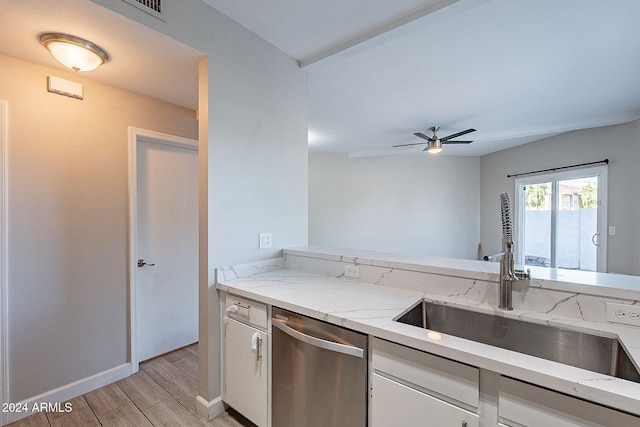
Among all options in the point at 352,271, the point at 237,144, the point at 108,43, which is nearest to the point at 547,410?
the point at 352,271

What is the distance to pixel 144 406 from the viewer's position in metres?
1.87

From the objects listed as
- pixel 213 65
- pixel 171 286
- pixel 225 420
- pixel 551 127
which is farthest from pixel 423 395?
pixel 551 127

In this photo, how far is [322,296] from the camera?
Result: 4.88ft

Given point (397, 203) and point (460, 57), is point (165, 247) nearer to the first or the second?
point (460, 57)

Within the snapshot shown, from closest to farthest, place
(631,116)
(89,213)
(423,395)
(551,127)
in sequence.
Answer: (423,395) < (89,213) < (631,116) < (551,127)

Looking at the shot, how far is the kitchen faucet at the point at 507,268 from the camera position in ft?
4.09

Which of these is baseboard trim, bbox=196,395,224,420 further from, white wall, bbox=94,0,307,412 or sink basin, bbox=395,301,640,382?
sink basin, bbox=395,301,640,382

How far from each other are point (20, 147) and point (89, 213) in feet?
1.81

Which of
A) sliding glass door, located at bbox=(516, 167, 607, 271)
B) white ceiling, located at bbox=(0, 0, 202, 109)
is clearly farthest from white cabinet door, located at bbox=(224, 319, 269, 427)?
sliding glass door, located at bbox=(516, 167, 607, 271)

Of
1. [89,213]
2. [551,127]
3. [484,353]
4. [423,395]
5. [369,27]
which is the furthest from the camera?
[551,127]

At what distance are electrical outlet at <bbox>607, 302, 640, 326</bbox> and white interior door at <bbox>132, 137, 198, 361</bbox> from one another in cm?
295

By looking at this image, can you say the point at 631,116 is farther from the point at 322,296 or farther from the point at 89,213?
the point at 89,213

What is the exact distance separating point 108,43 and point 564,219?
6.10m

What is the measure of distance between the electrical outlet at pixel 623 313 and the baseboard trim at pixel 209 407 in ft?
6.93
